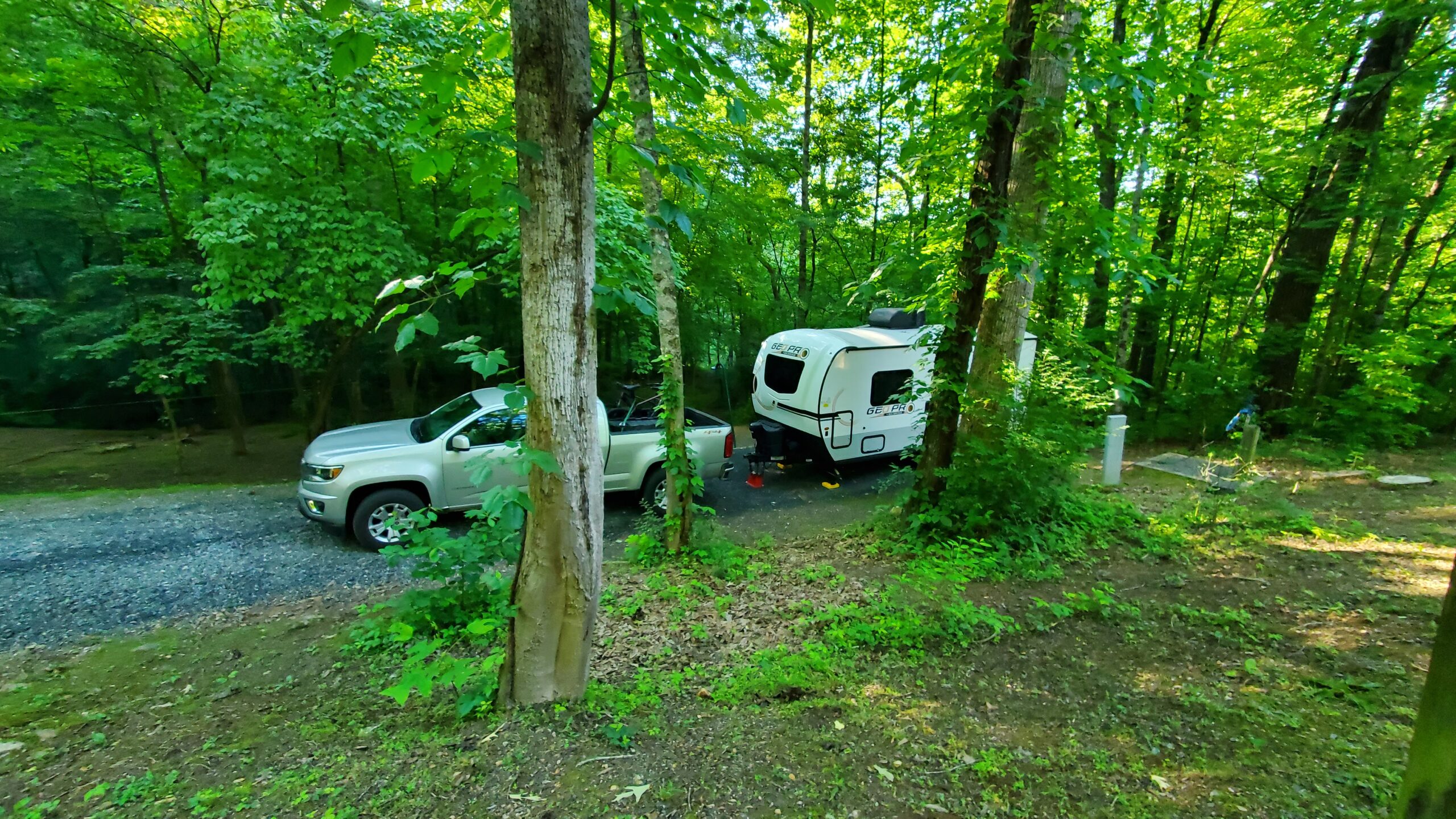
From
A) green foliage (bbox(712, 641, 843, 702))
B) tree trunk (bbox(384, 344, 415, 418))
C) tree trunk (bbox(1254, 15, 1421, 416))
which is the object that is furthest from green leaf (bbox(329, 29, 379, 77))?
tree trunk (bbox(384, 344, 415, 418))

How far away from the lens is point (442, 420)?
6695 mm

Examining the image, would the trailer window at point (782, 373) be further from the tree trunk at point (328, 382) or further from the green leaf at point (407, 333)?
the green leaf at point (407, 333)

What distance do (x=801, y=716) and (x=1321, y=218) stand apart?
11.4 meters

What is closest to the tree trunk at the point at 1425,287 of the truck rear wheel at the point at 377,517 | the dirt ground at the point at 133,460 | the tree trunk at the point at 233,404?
the truck rear wheel at the point at 377,517

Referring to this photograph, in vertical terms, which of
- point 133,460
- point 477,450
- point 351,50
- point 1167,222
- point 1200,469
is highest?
point 1167,222

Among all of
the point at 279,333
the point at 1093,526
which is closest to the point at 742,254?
the point at 279,333

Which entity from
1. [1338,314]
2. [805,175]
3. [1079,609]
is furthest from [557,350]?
[805,175]

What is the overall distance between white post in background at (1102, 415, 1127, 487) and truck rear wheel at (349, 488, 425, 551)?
825 cm

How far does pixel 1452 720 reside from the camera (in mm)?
1427

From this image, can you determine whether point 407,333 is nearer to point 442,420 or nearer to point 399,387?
point 442,420

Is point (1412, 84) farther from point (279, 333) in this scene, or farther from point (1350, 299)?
point (279, 333)

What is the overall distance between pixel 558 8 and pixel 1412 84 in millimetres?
10332

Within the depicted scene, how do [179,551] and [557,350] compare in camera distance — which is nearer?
[557,350]

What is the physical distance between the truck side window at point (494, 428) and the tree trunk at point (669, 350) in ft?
6.48
